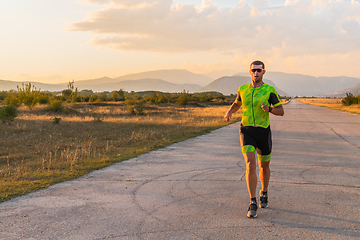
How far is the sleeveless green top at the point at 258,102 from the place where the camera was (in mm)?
4582

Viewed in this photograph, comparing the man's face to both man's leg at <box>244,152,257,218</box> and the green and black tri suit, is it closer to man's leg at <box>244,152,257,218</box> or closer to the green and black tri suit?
the green and black tri suit

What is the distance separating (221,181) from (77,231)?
336 centimetres

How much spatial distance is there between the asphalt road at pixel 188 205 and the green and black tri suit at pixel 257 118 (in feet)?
3.41

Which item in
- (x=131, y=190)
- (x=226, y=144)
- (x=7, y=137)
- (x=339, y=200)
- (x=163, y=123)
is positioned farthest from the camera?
(x=163, y=123)

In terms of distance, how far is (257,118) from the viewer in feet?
15.1

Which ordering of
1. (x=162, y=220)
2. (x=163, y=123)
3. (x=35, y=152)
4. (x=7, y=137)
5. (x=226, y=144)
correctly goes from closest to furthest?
(x=162, y=220) → (x=35, y=152) → (x=226, y=144) → (x=7, y=137) → (x=163, y=123)

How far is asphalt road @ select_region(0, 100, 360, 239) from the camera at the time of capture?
3969 mm

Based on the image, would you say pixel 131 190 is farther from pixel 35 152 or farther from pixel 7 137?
pixel 7 137

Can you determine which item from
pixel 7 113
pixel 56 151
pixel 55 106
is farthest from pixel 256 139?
pixel 55 106

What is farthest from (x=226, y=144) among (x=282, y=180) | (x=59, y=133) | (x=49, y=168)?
(x=59, y=133)

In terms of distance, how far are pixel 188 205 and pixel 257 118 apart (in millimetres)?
1790

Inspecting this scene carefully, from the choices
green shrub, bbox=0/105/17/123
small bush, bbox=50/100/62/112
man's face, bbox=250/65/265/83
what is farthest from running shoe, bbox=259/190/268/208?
small bush, bbox=50/100/62/112

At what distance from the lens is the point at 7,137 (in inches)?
590

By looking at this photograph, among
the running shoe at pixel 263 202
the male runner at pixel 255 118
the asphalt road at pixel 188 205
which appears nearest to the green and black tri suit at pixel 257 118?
the male runner at pixel 255 118
